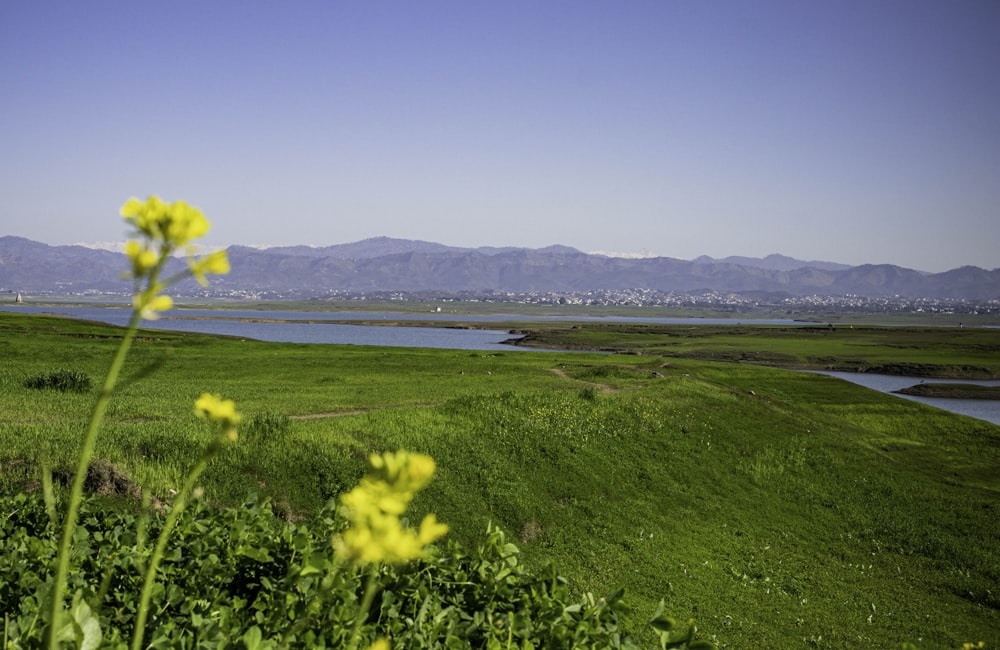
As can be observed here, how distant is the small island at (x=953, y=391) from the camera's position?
58562 millimetres

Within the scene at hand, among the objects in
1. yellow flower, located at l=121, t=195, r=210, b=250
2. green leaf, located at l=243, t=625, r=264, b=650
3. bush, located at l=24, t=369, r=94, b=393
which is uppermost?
yellow flower, located at l=121, t=195, r=210, b=250

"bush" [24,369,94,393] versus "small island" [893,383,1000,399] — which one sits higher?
"bush" [24,369,94,393]

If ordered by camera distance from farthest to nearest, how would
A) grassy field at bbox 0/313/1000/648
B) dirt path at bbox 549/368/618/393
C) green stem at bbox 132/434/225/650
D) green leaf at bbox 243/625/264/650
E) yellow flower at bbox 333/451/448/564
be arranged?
dirt path at bbox 549/368/618/393
grassy field at bbox 0/313/1000/648
green leaf at bbox 243/625/264/650
green stem at bbox 132/434/225/650
yellow flower at bbox 333/451/448/564

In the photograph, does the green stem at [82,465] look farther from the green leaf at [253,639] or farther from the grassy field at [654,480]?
the grassy field at [654,480]

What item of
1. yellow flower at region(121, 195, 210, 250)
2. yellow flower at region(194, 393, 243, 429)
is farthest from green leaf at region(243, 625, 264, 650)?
yellow flower at region(121, 195, 210, 250)

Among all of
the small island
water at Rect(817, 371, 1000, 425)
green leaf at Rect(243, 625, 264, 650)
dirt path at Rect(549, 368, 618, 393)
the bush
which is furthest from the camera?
the small island

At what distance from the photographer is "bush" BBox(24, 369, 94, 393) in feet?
67.2

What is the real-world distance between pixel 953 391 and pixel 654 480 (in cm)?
5364

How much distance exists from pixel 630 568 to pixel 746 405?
15928 mm

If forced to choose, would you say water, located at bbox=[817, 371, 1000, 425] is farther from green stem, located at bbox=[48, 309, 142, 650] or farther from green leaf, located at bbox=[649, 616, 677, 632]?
green stem, located at bbox=[48, 309, 142, 650]

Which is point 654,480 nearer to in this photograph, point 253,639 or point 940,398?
point 253,639

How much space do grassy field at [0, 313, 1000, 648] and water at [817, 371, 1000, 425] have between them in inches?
910

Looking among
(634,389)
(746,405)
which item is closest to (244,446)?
(634,389)

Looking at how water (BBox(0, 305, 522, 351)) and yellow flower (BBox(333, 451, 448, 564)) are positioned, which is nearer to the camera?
yellow flower (BBox(333, 451, 448, 564))
